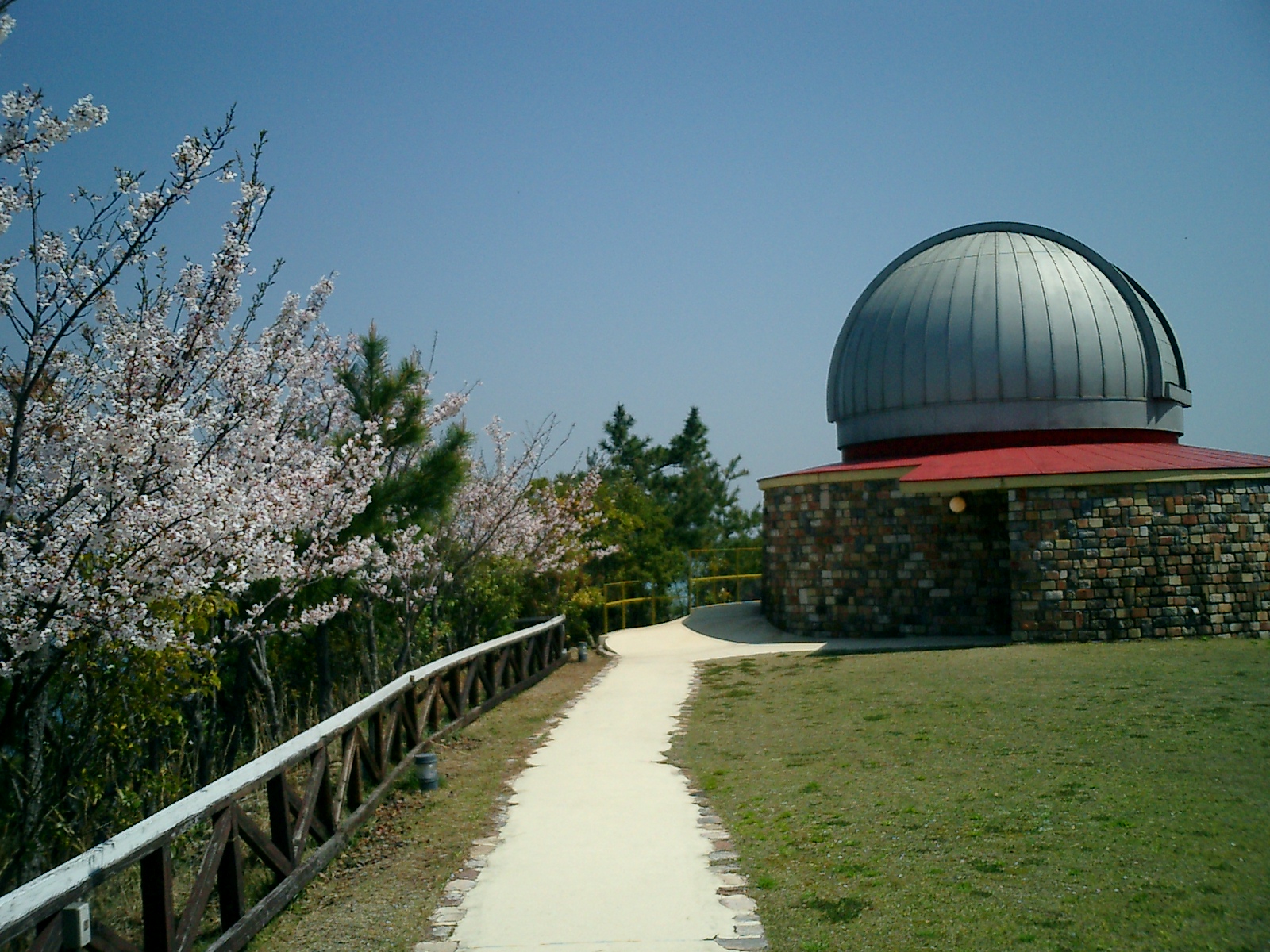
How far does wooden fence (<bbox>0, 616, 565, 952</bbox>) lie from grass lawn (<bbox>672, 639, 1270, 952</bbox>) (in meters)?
2.48

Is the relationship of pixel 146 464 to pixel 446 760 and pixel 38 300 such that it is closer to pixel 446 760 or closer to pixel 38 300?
pixel 38 300

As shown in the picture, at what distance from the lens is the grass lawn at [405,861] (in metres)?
5.07

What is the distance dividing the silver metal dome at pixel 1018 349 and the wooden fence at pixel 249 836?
41.1 feet

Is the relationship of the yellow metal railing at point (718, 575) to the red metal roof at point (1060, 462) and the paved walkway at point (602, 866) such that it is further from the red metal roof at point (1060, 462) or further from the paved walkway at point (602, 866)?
the paved walkway at point (602, 866)

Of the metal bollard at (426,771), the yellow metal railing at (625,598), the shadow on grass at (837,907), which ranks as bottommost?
the shadow on grass at (837,907)

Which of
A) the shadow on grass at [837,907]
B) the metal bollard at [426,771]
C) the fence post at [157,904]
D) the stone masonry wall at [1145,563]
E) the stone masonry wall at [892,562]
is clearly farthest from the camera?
the stone masonry wall at [892,562]

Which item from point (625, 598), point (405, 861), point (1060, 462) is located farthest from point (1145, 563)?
point (405, 861)

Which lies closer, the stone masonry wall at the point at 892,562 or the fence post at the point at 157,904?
the fence post at the point at 157,904

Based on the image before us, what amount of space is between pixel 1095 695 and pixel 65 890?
31.3ft

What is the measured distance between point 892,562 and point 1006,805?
11.1m

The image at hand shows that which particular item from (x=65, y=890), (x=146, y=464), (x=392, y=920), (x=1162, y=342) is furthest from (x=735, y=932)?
(x=1162, y=342)

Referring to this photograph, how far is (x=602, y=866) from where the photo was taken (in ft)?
19.5

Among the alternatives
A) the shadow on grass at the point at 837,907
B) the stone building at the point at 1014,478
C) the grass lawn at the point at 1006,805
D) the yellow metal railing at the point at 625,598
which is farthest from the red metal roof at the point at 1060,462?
the shadow on grass at the point at 837,907

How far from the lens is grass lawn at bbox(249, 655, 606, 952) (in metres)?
5.07
